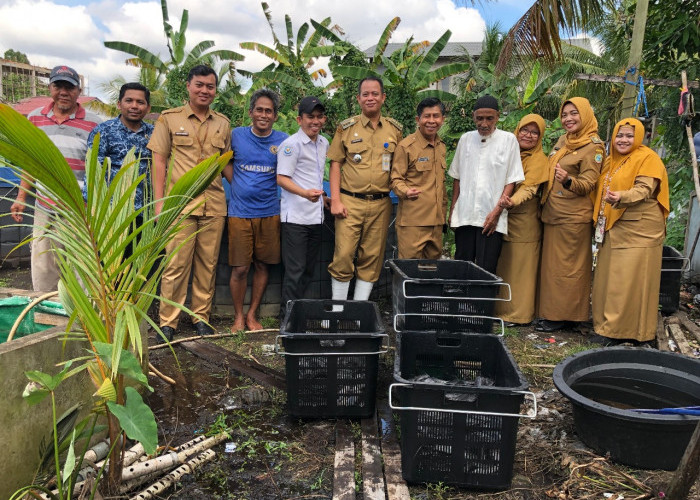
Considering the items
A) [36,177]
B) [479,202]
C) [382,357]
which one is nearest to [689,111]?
[479,202]

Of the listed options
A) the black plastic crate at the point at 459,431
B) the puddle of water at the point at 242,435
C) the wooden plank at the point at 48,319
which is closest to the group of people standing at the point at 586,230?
the black plastic crate at the point at 459,431

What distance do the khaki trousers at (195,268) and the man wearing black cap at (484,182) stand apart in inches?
87.9

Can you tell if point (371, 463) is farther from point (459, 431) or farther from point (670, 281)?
point (670, 281)

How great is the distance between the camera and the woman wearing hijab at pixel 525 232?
183 inches

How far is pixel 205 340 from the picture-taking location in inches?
172

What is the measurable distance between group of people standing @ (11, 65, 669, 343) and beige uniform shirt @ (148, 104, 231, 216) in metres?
0.01

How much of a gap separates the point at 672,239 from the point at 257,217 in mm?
7039

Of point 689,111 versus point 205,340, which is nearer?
point 205,340

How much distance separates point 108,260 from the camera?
1864mm

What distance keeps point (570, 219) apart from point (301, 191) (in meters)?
2.42

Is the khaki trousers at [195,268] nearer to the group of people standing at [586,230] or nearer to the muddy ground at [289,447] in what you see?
the muddy ground at [289,447]

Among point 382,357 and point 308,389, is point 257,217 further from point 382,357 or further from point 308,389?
point 308,389

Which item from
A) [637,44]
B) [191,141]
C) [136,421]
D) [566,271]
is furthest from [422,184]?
[637,44]

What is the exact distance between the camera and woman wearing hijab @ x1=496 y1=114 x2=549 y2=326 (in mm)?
4652
